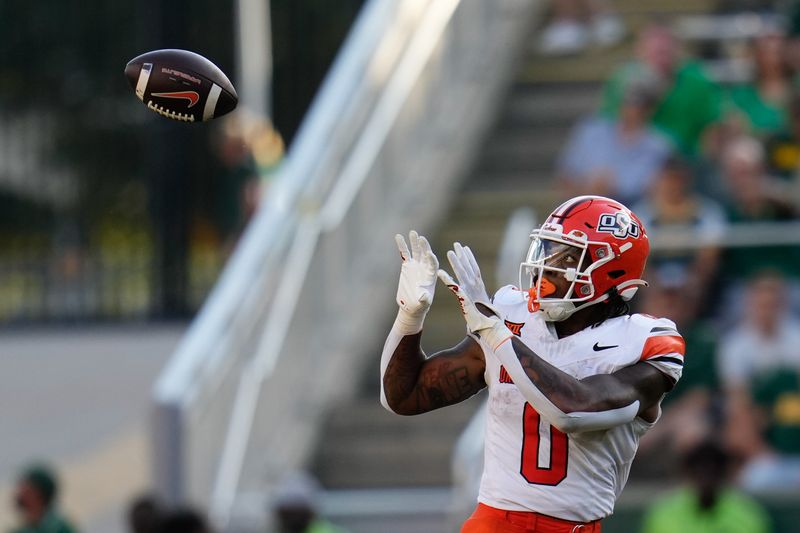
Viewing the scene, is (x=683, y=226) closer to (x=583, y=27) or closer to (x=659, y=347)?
(x=583, y=27)

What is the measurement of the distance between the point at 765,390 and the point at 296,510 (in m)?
2.67

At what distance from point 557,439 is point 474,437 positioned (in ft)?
11.7

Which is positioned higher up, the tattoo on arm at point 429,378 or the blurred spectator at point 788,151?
the tattoo on arm at point 429,378

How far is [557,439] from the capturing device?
4738 mm

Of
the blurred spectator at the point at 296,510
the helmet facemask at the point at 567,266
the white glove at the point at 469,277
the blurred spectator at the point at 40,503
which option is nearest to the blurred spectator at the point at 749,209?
the blurred spectator at the point at 296,510

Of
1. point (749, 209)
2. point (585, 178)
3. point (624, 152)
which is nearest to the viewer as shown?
point (749, 209)

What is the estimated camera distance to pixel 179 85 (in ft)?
17.1

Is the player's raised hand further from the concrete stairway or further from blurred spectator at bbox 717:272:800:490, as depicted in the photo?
blurred spectator at bbox 717:272:800:490

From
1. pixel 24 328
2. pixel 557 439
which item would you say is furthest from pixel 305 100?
pixel 557 439

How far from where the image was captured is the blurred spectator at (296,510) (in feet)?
28.5

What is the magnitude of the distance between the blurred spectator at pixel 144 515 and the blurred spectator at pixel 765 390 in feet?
10.2

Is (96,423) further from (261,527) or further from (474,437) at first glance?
(474,437)

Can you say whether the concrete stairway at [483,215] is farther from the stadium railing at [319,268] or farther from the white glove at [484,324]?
the white glove at [484,324]

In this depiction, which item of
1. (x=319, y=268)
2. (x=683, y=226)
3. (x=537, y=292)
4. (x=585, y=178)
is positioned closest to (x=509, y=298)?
(x=537, y=292)
